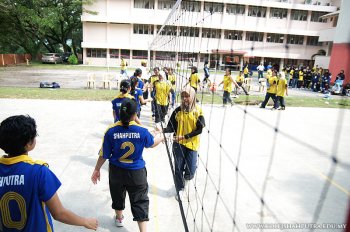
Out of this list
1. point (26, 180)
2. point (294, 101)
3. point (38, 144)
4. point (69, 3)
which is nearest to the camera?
point (26, 180)

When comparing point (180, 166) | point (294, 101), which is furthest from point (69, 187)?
point (294, 101)

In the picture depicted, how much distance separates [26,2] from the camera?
31.7m

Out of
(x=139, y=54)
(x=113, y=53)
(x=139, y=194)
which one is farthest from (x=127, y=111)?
(x=113, y=53)

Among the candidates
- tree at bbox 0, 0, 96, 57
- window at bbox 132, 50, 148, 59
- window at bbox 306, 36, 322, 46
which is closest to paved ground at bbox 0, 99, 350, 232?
tree at bbox 0, 0, 96, 57

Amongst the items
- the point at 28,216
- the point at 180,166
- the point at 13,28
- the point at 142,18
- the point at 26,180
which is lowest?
the point at 180,166

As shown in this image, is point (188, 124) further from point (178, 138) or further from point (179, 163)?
point (179, 163)

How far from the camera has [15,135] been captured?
1.70 metres

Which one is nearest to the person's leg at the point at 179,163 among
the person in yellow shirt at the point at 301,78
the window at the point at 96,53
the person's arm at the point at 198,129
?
the person's arm at the point at 198,129

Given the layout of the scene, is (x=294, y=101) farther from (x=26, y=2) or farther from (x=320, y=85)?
(x=26, y=2)

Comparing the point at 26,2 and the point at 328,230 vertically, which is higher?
the point at 26,2

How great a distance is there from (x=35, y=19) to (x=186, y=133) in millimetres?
32940

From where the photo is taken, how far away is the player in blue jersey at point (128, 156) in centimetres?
272

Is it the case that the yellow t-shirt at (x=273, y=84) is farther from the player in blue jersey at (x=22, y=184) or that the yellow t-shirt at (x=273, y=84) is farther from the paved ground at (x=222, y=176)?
the player in blue jersey at (x=22, y=184)

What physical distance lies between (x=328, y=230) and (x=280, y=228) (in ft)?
2.01
